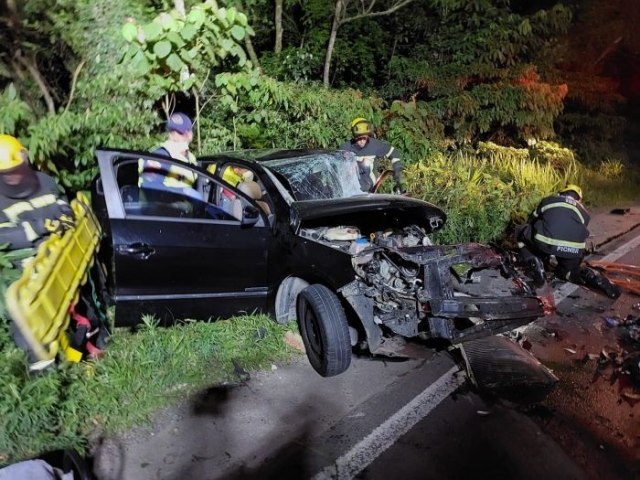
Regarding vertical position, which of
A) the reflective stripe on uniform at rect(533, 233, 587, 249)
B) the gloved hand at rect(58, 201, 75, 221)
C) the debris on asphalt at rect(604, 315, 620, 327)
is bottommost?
the debris on asphalt at rect(604, 315, 620, 327)

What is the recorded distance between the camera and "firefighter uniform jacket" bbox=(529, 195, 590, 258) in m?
5.46

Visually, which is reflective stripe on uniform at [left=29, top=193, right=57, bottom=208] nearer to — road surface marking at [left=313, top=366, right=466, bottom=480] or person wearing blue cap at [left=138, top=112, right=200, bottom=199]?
person wearing blue cap at [left=138, top=112, right=200, bottom=199]

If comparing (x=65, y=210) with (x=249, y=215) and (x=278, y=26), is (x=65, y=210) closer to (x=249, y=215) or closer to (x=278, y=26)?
(x=249, y=215)

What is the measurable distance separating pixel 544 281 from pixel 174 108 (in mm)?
5294

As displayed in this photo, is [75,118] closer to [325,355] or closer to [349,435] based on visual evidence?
[325,355]

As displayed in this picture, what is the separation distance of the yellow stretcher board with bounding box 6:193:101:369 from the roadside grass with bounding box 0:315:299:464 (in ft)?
0.56

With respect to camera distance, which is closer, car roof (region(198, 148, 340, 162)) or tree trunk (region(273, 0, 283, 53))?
car roof (region(198, 148, 340, 162))

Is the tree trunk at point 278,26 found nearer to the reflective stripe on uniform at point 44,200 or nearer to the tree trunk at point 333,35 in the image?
the tree trunk at point 333,35

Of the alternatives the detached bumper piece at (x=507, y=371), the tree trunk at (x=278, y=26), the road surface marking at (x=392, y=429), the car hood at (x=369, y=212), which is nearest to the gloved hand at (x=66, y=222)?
the car hood at (x=369, y=212)

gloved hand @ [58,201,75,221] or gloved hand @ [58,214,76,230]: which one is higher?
gloved hand @ [58,201,75,221]

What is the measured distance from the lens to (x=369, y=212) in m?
4.36

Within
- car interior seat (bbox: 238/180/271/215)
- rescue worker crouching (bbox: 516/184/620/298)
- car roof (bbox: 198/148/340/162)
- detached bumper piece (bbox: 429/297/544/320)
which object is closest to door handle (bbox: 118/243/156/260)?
car interior seat (bbox: 238/180/271/215)

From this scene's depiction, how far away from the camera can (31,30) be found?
200 inches

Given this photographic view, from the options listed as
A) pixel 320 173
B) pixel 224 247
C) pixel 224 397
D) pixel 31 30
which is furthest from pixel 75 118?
pixel 224 397
